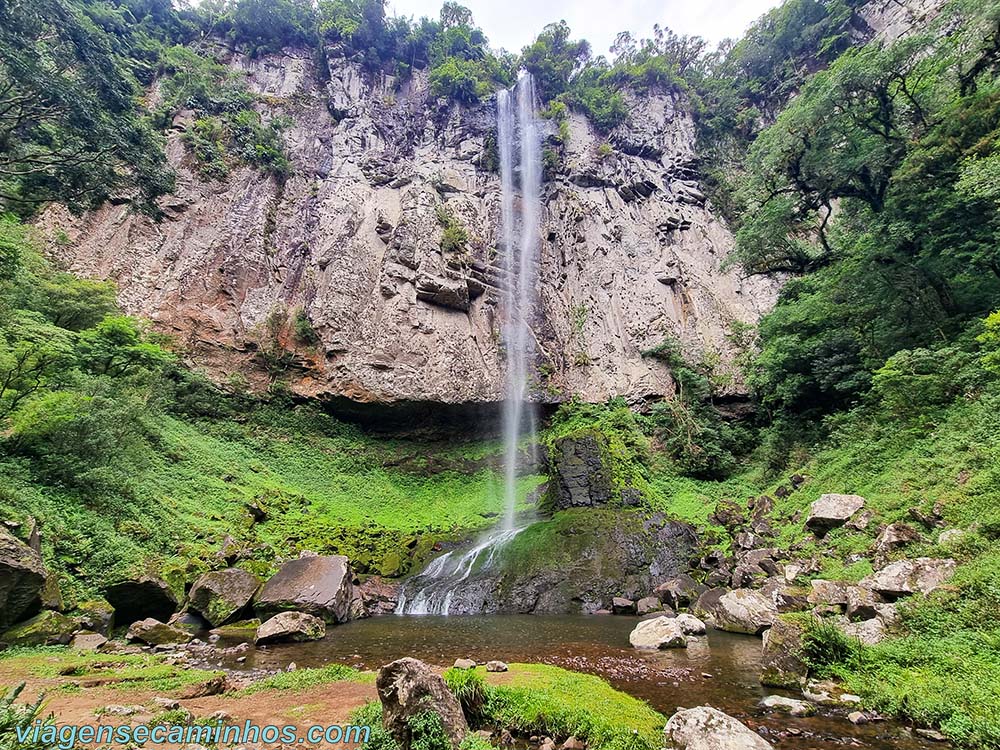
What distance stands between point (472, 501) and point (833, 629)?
14.6 m

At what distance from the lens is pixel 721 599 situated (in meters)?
7.46

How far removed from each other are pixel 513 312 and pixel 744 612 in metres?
18.4

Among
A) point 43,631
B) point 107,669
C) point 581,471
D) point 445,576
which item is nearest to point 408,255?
point 581,471

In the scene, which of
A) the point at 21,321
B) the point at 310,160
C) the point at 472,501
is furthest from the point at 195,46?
the point at 472,501

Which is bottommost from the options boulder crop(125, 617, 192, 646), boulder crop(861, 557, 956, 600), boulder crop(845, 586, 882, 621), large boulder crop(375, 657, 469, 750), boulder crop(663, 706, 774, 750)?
boulder crop(125, 617, 192, 646)

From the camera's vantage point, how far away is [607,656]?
6023 millimetres

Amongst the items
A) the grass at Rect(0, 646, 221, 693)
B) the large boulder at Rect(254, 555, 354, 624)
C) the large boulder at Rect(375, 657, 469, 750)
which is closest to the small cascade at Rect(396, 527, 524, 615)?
the large boulder at Rect(254, 555, 354, 624)

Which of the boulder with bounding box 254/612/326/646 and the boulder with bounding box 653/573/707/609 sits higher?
the boulder with bounding box 653/573/707/609

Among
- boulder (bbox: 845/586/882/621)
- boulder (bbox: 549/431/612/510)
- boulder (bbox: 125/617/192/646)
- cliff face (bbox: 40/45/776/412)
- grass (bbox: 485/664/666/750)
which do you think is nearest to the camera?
grass (bbox: 485/664/666/750)

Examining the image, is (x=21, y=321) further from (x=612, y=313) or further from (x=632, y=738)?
(x=612, y=313)

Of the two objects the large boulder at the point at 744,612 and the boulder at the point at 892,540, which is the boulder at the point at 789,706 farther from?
the boulder at the point at 892,540

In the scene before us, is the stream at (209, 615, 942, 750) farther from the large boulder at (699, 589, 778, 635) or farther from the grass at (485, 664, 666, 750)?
the grass at (485, 664, 666, 750)

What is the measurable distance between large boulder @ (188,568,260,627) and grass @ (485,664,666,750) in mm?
6382

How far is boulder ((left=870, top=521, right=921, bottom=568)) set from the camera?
21.0ft
